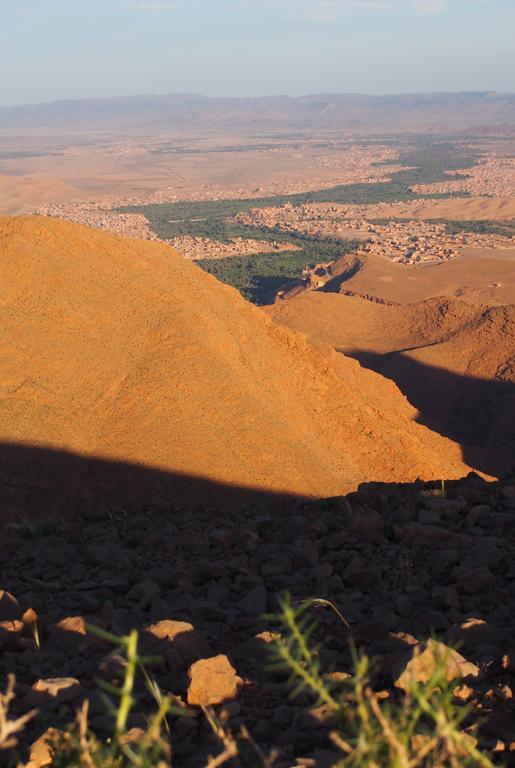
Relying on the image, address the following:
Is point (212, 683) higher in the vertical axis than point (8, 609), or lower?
higher

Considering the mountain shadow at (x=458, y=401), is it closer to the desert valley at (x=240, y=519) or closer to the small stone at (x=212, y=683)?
the desert valley at (x=240, y=519)

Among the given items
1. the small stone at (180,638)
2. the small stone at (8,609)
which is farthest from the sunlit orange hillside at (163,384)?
the small stone at (180,638)

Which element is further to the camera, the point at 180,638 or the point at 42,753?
the point at 180,638

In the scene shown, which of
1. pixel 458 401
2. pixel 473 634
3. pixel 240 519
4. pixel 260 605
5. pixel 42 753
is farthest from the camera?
pixel 458 401

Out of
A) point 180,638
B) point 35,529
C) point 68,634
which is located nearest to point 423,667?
point 180,638

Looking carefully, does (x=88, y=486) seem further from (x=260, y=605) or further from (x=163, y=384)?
(x=260, y=605)

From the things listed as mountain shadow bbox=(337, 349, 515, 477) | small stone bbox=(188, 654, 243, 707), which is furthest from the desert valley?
mountain shadow bbox=(337, 349, 515, 477)

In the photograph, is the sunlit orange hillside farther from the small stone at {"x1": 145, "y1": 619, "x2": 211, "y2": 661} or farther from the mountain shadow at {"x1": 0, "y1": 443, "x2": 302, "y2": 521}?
the small stone at {"x1": 145, "y1": 619, "x2": 211, "y2": 661}
